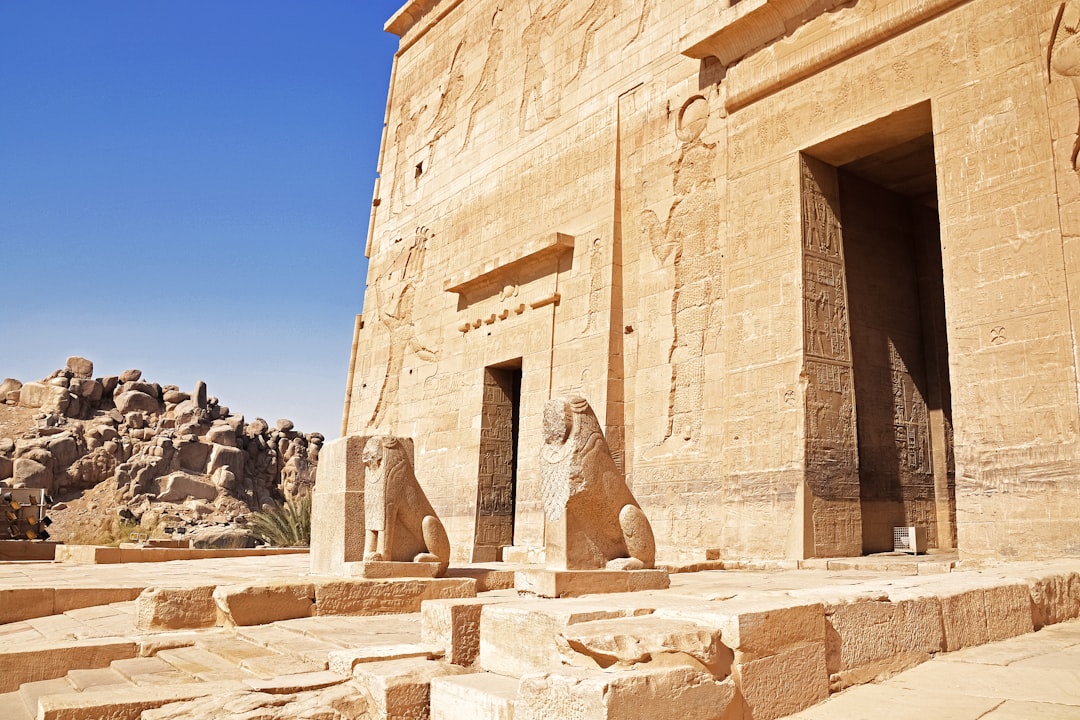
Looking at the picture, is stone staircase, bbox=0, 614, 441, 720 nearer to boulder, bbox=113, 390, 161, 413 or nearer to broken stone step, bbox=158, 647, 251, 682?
broken stone step, bbox=158, 647, 251, 682

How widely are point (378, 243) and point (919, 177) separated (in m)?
11.3

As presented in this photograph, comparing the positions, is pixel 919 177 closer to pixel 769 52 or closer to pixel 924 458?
pixel 769 52

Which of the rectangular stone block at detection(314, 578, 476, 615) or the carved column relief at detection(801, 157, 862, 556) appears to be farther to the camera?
the carved column relief at detection(801, 157, 862, 556)

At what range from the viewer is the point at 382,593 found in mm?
6031

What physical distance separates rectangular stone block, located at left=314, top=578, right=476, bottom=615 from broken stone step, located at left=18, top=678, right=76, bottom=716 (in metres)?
1.75

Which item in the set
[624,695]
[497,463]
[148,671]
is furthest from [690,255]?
[624,695]

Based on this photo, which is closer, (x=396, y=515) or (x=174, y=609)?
(x=174, y=609)

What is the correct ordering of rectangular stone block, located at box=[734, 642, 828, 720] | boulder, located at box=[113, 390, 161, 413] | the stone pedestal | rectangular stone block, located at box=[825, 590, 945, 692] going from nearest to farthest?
rectangular stone block, located at box=[734, 642, 828, 720], rectangular stone block, located at box=[825, 590, 945, 692], the stone pedestal, boulder, located at box=[113, 390, 161, 413]

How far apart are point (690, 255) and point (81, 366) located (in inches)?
1239

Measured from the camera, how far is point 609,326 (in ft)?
35.7

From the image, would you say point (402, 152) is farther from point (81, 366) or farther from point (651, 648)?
point (81, 366)

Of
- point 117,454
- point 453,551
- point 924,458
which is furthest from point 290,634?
point 117,454

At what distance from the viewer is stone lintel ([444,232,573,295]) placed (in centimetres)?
1196

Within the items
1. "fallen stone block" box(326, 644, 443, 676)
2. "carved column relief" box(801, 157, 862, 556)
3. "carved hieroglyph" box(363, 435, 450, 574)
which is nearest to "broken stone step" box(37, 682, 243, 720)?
"fallen stone block" box(326, 644, 443, 676)
